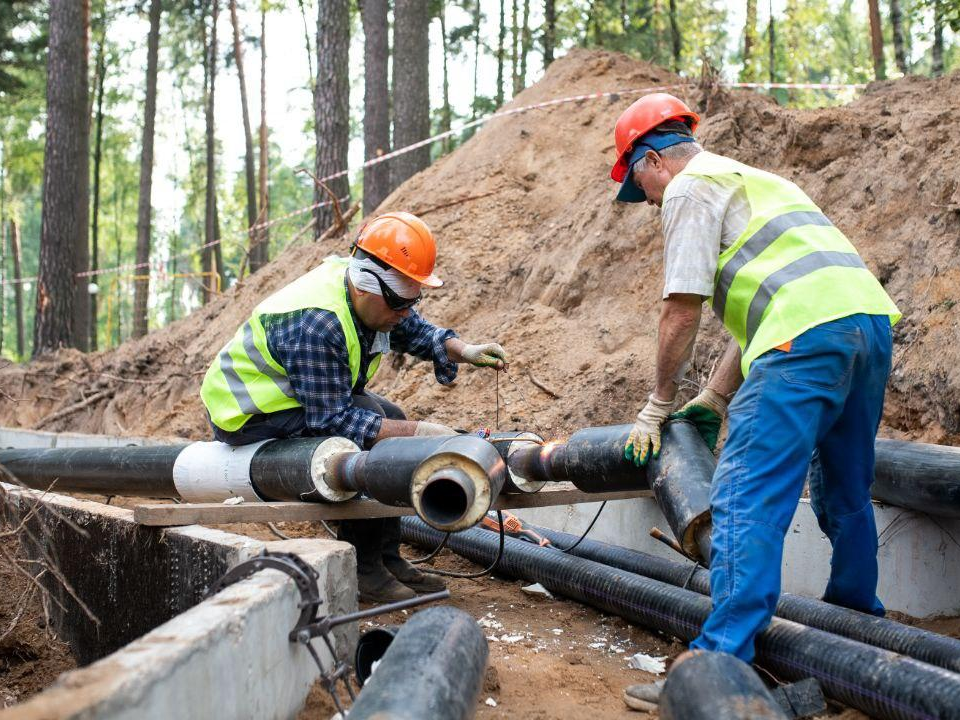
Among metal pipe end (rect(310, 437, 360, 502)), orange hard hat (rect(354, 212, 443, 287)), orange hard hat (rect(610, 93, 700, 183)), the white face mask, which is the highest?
orange hard hat (rect(610, 93, 700, 183))

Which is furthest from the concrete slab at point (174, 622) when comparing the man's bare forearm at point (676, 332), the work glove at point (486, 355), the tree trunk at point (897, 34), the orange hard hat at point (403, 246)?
the tree trunk at point (897, 34)

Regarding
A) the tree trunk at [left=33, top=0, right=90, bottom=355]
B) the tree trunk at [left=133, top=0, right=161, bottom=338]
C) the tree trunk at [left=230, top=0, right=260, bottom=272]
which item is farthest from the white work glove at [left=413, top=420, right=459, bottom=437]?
the tree trunk at [left=230, top=0, right=260, bottom=272]

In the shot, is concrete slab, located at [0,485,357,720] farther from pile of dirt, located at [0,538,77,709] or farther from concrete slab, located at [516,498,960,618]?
concrete slab, located at [516,498,960,618]

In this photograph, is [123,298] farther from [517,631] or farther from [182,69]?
[517,631]

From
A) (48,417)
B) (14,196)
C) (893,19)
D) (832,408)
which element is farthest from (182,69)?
(832,408)

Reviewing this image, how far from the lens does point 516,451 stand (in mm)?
4551

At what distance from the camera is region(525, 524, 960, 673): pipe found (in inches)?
127

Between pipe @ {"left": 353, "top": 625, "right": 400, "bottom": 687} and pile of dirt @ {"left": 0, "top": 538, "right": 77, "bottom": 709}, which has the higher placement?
pipe @ {"left": 353, "top": 625, "right": 400, "bottom": 687}

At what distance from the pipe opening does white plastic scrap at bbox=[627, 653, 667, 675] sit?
965 millimetres

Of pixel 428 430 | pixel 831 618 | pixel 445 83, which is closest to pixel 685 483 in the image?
pixel 831 618

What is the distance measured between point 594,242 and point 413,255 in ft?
11.3

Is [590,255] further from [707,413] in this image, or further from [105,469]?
[105,469]

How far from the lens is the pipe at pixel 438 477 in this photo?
3.72 m

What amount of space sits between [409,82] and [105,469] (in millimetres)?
9540
